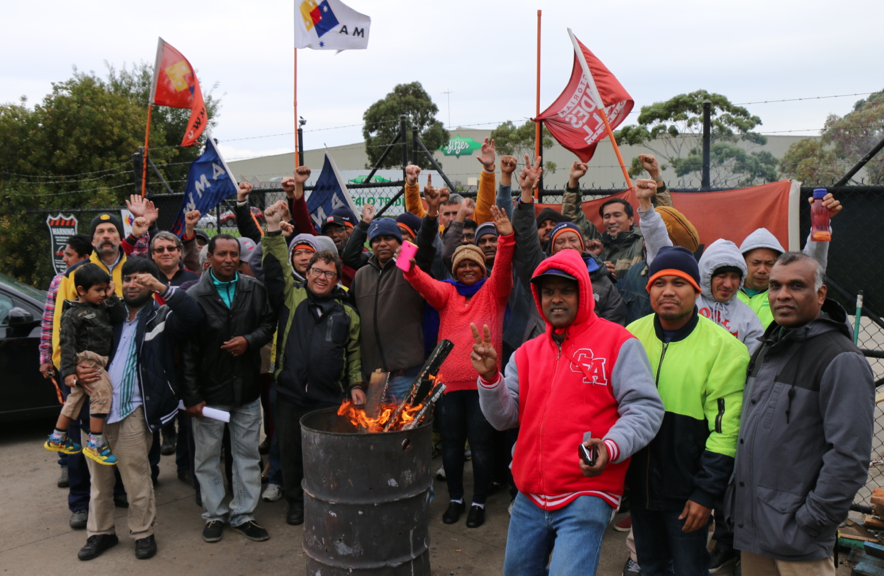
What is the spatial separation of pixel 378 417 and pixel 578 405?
1.43 m

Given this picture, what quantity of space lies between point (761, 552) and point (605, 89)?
4.83 m

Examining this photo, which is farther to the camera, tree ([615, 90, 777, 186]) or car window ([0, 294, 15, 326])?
tree ([615, 90, 777, 186])

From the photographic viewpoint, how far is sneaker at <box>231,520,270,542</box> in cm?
432

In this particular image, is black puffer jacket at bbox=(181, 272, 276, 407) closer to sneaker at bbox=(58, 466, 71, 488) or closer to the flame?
the flame

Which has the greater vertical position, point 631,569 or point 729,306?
point 729,306

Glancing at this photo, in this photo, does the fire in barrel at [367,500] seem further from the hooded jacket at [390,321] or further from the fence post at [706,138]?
the fence post at [706,138]

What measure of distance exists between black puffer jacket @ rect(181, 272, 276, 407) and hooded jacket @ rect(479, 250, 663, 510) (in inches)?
90.8

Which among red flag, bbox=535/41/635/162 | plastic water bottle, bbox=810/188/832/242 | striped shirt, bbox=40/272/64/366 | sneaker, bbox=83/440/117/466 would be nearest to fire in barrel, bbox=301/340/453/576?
sneaker, bbox=83/440/117/466

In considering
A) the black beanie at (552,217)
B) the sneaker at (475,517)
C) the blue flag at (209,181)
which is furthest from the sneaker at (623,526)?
the blue flag at (209,181)

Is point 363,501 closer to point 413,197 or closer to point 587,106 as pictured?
point 413,197

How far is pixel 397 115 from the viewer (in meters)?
39.8

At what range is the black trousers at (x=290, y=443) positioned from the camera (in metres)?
4.49

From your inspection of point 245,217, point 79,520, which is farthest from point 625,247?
point 79,520

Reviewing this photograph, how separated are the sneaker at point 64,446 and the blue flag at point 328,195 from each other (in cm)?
311
